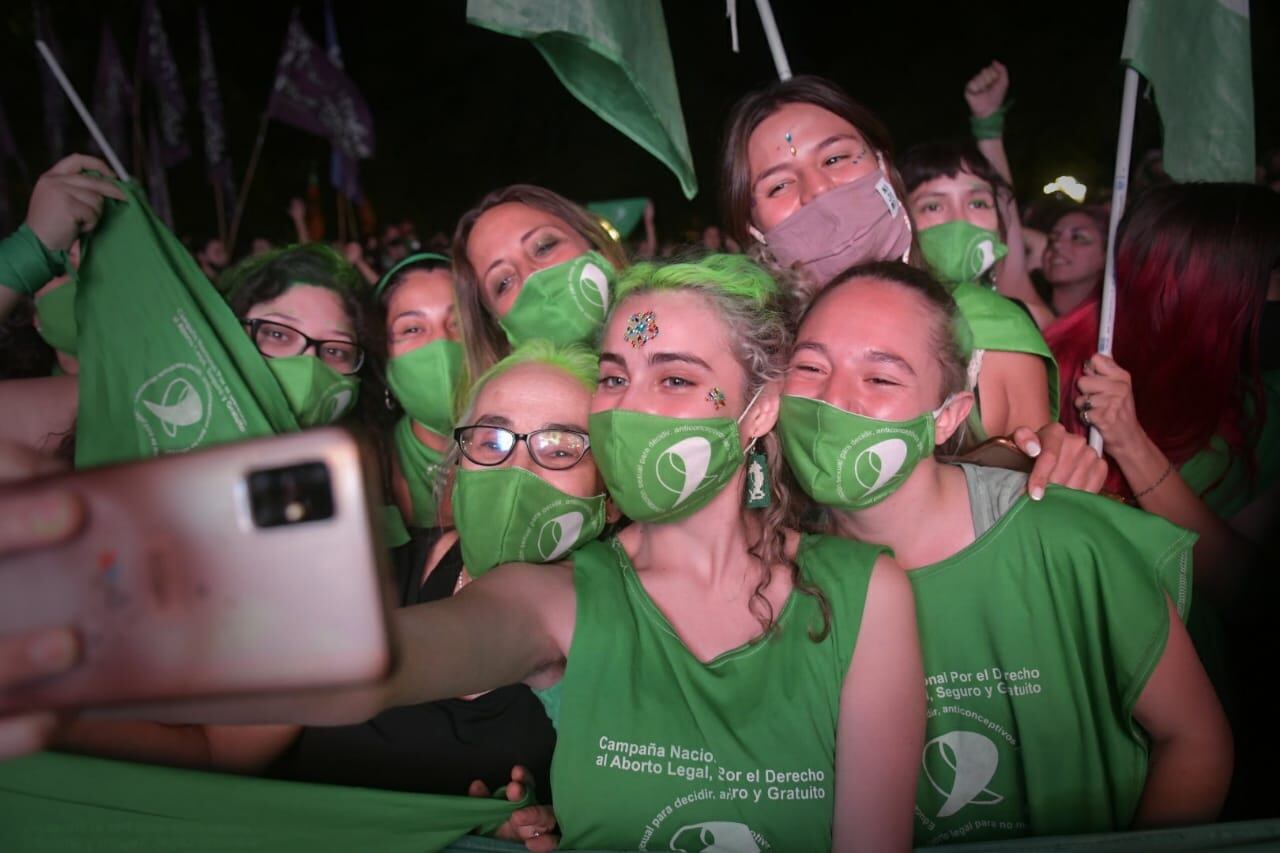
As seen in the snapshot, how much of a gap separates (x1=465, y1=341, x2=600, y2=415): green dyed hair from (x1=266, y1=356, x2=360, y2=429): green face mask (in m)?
0.61

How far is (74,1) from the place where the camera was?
1407 centimetres

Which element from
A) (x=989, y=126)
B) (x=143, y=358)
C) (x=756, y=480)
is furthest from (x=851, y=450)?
(x=989, y=126)

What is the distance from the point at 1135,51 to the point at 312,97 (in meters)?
7.75

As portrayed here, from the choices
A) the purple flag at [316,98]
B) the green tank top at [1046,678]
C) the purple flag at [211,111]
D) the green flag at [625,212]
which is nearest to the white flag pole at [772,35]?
the green tank top at [1046,678]

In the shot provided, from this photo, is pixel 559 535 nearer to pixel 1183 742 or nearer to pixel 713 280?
pixel 713 280

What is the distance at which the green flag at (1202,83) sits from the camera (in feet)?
8.34

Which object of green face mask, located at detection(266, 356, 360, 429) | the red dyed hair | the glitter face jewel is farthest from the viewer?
green face mask, located at detection(266, 356, 360, 429)

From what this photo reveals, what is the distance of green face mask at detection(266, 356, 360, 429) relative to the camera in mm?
2619

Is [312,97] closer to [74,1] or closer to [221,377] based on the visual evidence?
[221,377]

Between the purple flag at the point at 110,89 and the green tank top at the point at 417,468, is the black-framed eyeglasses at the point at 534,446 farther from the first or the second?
the purple flag at the point at 110,89

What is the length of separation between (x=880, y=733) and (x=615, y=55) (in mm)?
1723

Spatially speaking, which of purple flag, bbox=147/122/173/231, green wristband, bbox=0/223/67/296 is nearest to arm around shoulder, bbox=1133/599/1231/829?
green wristband, bbox=0/223/67/296

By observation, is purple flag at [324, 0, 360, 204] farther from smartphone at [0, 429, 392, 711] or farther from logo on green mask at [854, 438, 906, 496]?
smartphone at [0, 429, 392, 711]

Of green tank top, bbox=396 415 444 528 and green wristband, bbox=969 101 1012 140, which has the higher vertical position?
green wristband, bbox=969 101 1012 140
